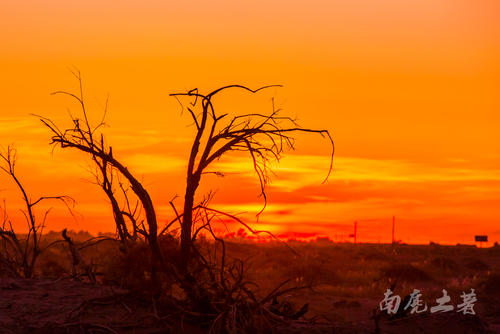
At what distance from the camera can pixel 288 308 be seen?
10.7 metres

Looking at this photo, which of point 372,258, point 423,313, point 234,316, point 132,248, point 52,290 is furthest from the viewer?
point 372,258

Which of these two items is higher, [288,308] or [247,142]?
[247,142]

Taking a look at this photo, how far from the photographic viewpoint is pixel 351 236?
6462 cm

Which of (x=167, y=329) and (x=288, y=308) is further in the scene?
(x=288, y=308)

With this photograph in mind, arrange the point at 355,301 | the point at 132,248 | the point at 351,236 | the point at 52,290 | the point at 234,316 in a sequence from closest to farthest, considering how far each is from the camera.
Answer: the point at 234,316, the point at 52,290, the point at 132,248, the point at 355,301, the point at 351,236

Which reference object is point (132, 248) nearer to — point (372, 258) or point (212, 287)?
point (212, 287)

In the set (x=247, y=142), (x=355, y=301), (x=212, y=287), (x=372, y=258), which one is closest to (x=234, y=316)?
(x=212, y=287)

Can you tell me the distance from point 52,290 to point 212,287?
268 centimetres

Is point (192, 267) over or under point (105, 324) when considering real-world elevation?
over

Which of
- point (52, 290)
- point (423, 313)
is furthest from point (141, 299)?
point (423, 313)

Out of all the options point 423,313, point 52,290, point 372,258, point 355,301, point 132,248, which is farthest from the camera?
point 372,258

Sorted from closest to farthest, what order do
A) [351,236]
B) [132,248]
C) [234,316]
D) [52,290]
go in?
[234,316] < [52,290] < [132,248] < [351,236]

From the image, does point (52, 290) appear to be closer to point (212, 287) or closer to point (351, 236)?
point (212, 287)

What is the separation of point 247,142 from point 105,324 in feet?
9.76
